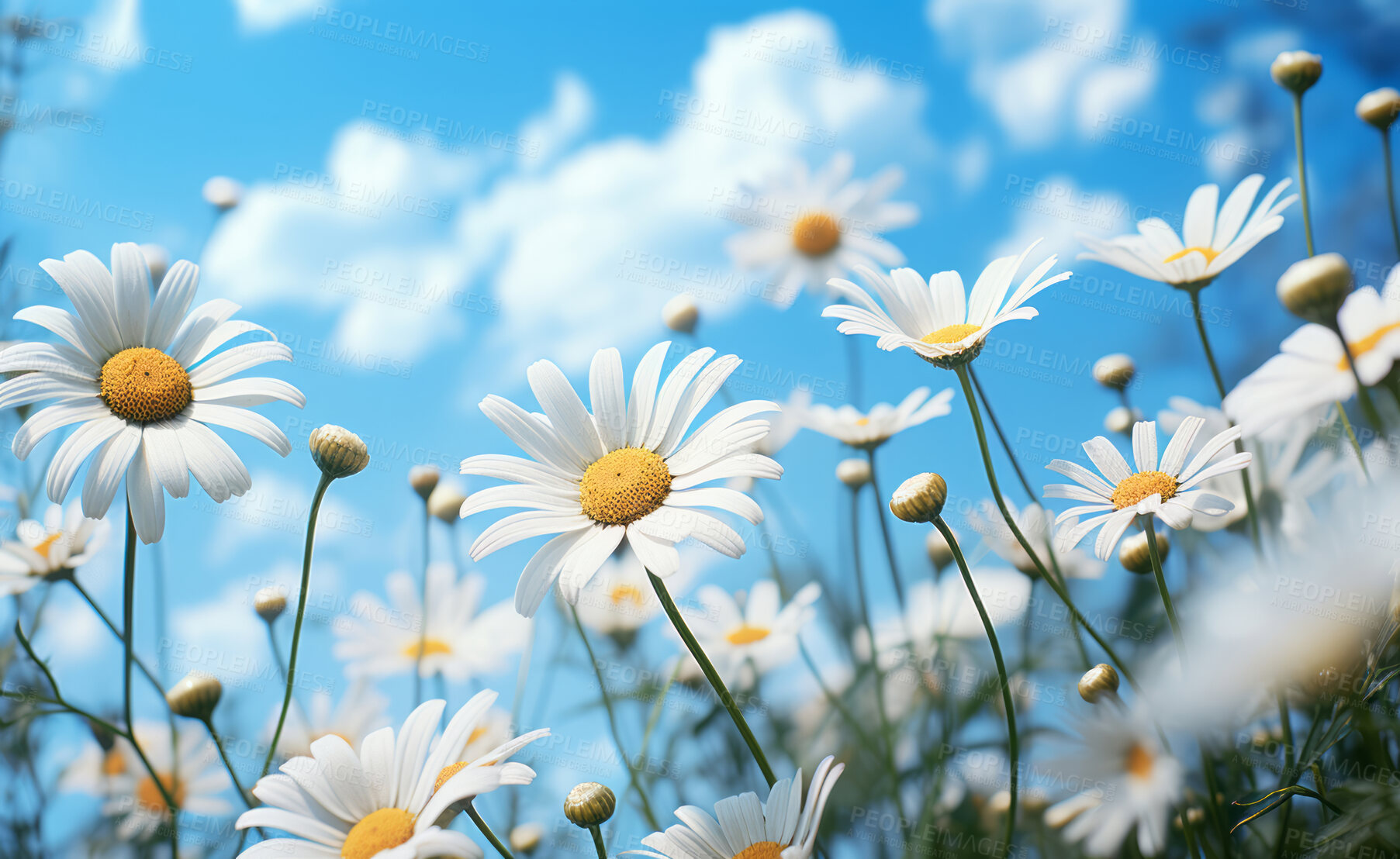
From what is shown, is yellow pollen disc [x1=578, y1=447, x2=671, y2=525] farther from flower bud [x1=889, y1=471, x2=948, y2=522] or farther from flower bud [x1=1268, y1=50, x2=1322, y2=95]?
flower bud [x1=1268, y1=50, x2=1322, y2=95]

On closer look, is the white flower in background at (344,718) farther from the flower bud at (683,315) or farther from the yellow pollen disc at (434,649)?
the flower bud at (683,315)

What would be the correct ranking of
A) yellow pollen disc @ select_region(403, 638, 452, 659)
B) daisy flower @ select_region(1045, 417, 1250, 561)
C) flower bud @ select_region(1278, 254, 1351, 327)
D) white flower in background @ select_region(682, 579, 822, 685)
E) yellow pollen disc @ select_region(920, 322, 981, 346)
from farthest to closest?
1. yellow pollen disc @ select_region(403, 638, 452, 659)
2. white flower in background @ select_region(682, 579, 822, 685)
3. yellow pollen disc @ select_region(920, 322, 981, 346)
4. daisy flower @ select_region(1045, 417, 1250, 561)
5. flower bud @ select_region(1278, 254, 1351, 327)

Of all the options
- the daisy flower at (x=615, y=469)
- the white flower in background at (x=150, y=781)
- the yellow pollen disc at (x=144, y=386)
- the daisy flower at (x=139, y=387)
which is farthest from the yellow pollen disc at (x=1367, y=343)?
the white flower in background at (x=150, y=781)

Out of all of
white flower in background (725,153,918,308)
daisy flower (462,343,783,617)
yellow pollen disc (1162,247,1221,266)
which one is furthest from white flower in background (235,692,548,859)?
white flower in background (725,153,918,308)

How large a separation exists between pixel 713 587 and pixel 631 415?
0.52 meters

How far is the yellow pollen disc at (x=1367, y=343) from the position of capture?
487mm

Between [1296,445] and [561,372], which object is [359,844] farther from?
[1296,445]

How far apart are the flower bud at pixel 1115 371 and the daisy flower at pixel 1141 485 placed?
0.49 feet

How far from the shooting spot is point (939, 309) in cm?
74

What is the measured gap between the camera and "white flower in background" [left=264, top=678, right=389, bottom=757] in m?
0.97

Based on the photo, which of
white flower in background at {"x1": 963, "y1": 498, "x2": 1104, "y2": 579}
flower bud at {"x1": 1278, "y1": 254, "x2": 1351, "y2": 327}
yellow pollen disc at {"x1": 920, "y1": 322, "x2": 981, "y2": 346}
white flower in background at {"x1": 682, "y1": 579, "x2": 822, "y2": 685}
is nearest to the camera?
flower bud at {"x1": 1278, "y1": 254, "x2": 1351, "y2": 327}

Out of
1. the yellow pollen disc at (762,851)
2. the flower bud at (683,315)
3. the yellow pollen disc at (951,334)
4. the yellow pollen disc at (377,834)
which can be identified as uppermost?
the flower bud at (683,315)

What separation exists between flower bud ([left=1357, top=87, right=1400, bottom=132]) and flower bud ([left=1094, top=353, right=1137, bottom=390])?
11.7 inches

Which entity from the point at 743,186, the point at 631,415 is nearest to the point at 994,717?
the point at 631,415
